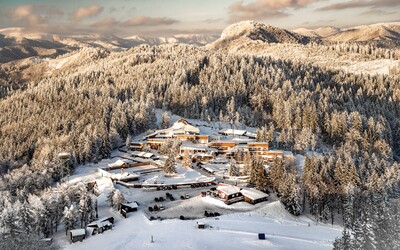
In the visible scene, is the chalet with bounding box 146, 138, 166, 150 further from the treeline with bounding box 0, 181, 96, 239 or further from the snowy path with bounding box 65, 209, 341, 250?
the snowy path with bounding box 65, 209, 341, 250

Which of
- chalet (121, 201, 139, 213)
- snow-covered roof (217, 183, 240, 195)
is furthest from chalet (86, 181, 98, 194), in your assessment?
snow-covered roof (217, 183, 240, 195)

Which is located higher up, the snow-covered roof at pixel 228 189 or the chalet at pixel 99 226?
the chalet at pixel 99 226

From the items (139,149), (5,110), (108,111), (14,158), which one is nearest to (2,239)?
(139,149)

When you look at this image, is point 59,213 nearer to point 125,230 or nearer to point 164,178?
point 125,230

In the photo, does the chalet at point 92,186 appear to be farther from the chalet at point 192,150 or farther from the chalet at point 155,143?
the chalet at point 155,143

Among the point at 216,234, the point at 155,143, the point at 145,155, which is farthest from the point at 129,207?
the point at 155,143

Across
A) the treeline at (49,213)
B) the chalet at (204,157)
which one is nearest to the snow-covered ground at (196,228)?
the treeline at (49,213)

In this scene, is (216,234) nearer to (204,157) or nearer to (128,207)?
(128,207)
